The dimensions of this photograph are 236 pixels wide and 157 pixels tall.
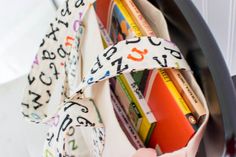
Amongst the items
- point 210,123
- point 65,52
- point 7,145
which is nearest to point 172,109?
point 210,123

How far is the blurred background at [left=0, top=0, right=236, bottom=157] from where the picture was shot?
947 mm

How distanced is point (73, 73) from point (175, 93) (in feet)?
0.66

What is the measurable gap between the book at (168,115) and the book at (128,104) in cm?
2

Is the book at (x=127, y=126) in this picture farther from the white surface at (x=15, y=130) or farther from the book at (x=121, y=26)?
the white surface at (x=15, y=130)

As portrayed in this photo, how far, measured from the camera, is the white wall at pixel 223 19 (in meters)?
0.55

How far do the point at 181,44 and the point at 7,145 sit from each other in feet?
2.34

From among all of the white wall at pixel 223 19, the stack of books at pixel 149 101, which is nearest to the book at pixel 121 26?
the stack of books at pixel 149 101

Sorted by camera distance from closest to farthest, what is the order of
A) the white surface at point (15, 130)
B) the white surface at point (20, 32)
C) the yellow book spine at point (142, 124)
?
1. the yellow book spine at point (142, 124)
2. the white surface at point (15, 130)
3. the white surface at point (20, 32)

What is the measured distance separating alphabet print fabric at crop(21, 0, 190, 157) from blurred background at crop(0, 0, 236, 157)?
329mm

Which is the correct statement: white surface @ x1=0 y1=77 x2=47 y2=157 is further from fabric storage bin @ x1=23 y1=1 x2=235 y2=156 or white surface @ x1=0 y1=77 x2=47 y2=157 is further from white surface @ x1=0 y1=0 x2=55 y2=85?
fabric storage bin @ x1=23 y1=1 x2=235 y2=156

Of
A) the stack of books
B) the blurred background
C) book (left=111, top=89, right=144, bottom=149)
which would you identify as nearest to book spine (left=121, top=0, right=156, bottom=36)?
the stack of books

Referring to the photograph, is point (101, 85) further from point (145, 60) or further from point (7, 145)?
point (7, 145)

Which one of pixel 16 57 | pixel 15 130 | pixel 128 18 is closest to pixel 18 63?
pixel 16 57

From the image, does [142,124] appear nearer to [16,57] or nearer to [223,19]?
[223,19]
